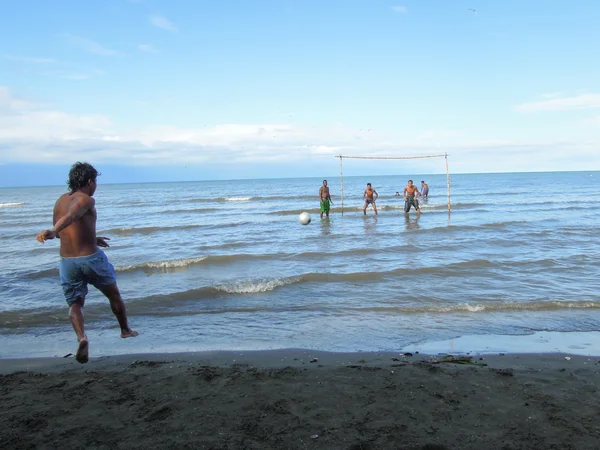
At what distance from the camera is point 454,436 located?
345 centimetres

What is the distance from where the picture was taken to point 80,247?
4215 mm

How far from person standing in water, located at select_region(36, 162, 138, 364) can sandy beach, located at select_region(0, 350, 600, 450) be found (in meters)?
0.65

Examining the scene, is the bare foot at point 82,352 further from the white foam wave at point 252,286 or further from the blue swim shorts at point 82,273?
the white foam wave at point 252,286

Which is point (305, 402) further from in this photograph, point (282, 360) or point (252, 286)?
point (252, 286)

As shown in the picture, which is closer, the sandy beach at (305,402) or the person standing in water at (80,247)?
the sandy beach at (305,402)

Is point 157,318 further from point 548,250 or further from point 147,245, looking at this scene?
point 548,250

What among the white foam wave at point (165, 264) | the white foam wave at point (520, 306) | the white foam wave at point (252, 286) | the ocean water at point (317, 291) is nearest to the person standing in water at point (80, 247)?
the ocean water at point (317, 291)

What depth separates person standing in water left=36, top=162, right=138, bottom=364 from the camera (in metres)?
4.07

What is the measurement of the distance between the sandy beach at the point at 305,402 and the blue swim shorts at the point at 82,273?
3.09 feet

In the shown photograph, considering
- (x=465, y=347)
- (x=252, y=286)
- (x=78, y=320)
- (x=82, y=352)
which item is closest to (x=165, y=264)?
(x=252, y=286)

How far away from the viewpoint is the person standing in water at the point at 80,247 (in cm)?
407

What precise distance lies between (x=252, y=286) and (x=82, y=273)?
5140 millimetres

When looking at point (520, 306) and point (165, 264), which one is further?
point (165, 264)

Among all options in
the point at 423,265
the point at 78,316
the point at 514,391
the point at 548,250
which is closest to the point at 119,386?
the point at 78,316
